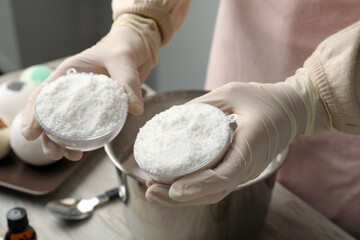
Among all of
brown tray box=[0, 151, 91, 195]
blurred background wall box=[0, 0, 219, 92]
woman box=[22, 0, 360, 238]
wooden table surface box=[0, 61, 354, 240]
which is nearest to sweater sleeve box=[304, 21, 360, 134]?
woman box=[22, 0, 360, 238]

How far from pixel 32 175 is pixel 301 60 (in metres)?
0.60

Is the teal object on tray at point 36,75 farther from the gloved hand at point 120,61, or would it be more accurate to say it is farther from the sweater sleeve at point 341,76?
the sweater sleeve at point 341,76

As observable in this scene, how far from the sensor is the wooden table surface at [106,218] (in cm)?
78

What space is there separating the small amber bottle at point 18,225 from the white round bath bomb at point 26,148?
0.75 ft

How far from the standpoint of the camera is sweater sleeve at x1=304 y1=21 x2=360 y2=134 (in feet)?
2.04

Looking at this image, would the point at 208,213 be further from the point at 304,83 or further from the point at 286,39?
the point at 286,39

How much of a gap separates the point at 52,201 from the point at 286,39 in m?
0.56

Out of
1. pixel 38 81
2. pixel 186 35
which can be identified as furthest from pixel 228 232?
pixel 186 35

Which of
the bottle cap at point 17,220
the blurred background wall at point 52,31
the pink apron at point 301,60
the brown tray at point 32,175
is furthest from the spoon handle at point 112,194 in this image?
the blurred background wall at point 52,31

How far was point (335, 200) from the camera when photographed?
87 cm

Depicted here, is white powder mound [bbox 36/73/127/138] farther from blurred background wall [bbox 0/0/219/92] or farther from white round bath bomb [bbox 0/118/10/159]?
blurred background wall [bbox 0/0/219/92]

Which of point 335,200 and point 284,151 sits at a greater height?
point 284,151

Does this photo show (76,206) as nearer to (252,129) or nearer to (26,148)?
(26,148)

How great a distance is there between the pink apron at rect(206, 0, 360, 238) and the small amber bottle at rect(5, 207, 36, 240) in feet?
1.77
